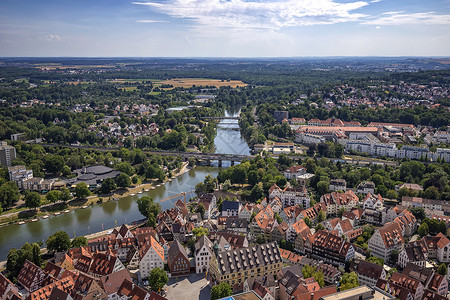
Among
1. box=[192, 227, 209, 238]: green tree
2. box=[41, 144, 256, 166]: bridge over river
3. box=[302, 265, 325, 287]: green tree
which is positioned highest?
box=[302, 265, 325, 287]: green tree

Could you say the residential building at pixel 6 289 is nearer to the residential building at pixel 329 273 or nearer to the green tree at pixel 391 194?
the residential building at pixel 329 273

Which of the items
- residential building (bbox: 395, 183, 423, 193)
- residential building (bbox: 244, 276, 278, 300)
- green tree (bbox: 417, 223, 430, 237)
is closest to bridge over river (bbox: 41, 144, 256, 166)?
residential building (bbox: 395, 183, 423, 193)

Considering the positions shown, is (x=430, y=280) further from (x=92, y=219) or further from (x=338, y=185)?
(x=92, y=219)

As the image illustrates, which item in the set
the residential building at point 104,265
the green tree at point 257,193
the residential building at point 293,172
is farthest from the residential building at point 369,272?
the residential building at point 293,172

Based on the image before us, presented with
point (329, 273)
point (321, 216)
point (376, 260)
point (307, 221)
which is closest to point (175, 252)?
point (329, 273)

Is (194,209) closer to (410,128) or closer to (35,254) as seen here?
(35,254)

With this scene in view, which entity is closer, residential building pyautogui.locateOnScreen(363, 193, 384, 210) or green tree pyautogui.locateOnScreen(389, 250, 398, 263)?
green tree pyautogui.locateOnScreen(389, 250, 398, 263)

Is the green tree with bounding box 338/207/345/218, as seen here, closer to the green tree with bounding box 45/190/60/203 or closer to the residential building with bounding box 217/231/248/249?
the residential building with bounding box 217/231/248/249
